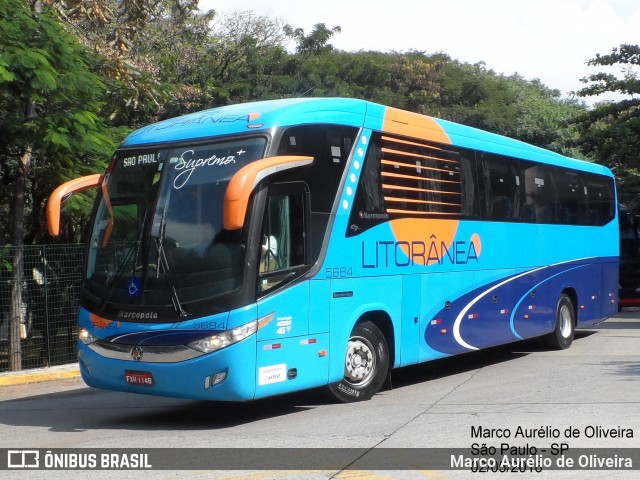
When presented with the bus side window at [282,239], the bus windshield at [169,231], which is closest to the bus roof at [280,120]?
the bus windshield at [169,231]

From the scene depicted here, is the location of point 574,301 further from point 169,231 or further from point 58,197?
point 58,197

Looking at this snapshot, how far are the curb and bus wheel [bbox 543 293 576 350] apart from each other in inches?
331

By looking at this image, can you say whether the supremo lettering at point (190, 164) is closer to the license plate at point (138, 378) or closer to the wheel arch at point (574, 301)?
the license plate at point (138, 378)

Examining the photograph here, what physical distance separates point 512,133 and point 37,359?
33.1m

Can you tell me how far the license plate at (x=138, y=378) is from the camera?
30.6ft

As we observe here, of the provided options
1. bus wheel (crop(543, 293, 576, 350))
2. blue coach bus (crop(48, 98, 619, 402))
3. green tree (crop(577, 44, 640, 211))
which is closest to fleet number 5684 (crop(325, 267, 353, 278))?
blue coach bus (crop(48, 98, 619, 402))

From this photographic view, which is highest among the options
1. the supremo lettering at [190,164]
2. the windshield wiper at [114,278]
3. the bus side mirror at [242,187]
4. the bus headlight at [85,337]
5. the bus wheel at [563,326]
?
the supremo lettering at [190,164]

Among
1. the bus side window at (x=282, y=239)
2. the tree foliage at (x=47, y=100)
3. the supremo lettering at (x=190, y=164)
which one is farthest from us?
the tree foliage at (x=47, y=100)

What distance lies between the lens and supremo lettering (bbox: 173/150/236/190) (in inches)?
373

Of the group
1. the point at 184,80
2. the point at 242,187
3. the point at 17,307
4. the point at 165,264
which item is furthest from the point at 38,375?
the point at 184,80

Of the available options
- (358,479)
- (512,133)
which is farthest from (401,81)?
(358,479)

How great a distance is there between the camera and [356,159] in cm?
1056

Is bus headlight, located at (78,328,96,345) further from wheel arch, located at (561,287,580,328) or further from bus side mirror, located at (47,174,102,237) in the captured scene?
wheel arch, located at (561,287,580,328)

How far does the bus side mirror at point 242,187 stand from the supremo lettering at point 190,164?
0.58m
